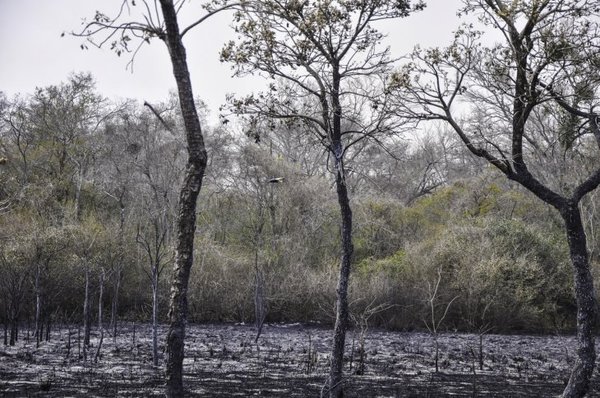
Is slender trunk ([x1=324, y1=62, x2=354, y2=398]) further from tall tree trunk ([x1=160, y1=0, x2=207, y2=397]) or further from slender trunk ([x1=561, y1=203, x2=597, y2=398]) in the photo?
tall tree trunk ([x1=160, y1=0, x2=207, y2=397])

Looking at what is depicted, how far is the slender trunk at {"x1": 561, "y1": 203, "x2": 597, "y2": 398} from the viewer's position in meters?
12.2

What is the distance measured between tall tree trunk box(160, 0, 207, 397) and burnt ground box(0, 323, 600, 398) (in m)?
4.98

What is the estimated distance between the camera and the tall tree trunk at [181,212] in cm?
833

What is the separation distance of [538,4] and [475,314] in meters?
19.8

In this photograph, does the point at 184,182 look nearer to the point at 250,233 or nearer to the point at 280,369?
the point at 280,369

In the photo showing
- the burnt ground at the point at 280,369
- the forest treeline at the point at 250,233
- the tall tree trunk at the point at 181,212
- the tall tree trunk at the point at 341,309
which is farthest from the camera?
the forest treeline at the point at 250,233

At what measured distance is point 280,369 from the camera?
17328 millimetres

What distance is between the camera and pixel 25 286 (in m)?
25.2

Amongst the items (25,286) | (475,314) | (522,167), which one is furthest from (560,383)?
(25,286)

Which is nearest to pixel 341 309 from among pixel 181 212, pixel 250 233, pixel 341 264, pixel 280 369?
pixel 341 264

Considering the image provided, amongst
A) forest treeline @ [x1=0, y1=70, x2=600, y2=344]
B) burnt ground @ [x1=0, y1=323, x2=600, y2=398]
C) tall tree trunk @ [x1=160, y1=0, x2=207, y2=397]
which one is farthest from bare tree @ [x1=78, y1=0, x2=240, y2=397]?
forest treeline @ [x1=0, y1=70, x2=600, y2=344]

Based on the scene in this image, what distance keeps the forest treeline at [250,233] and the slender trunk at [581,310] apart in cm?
1200

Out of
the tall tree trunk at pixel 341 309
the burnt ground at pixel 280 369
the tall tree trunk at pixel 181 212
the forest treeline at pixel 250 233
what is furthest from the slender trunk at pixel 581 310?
the forest treeline at pixel 250 233

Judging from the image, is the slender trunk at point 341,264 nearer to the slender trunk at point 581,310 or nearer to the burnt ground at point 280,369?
the burnt ground at point 280,369
